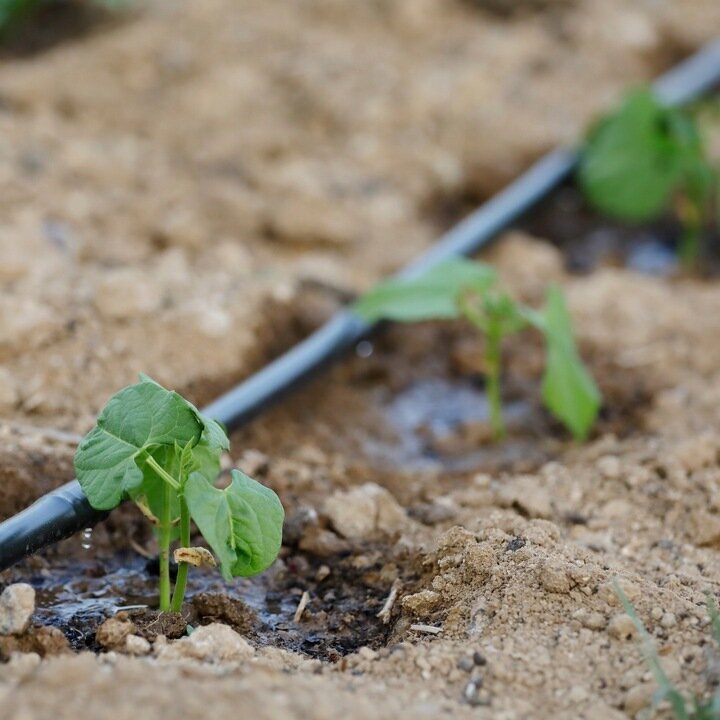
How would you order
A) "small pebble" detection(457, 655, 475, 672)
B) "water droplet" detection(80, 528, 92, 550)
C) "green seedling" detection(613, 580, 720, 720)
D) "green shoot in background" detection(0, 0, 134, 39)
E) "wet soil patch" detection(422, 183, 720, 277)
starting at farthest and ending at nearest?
"green shoot in background" detection(0, 0, 134, 39), "wet soil patch" detection(422, 183, 720, 277), "water droplet" detection(80, 528, 92, 550), "small pebble" detection(457, 655, 475, 672), "green seedling" detection(613, 580, 720, 720)

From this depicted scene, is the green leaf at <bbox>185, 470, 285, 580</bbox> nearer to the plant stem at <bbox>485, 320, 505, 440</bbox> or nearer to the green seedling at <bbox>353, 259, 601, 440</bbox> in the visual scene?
the green seedling at <bbox>353, 259, 601, 440</bbox>

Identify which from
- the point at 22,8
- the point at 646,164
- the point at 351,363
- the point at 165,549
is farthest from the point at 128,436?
the point at 22,8

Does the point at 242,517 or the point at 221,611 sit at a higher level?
the point at 242,517

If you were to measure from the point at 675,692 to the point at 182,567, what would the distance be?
29.1 inches

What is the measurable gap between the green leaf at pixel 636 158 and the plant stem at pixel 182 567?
202 cm

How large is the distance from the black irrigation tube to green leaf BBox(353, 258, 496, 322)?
175 millimetres

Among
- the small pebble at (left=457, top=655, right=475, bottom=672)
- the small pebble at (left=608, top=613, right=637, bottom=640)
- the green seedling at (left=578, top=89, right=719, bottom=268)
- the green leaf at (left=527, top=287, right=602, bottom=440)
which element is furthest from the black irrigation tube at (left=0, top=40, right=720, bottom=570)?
the small pebble at (left=608, top=613, right=637, bottom=640)

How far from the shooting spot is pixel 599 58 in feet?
13.6

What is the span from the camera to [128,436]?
1579mm

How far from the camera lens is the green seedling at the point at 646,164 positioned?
308cm

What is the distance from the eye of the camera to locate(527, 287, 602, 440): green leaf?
7.52 feet

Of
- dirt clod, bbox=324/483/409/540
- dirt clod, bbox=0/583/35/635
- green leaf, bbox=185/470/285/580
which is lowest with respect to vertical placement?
dirt clod, bbox=324/483/409/540

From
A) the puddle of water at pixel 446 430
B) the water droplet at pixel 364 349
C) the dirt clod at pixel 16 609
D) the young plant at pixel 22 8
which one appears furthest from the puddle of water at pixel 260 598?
the young plant at pixel 22 8

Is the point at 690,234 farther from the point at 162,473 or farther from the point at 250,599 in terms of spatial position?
the point at 162,473
